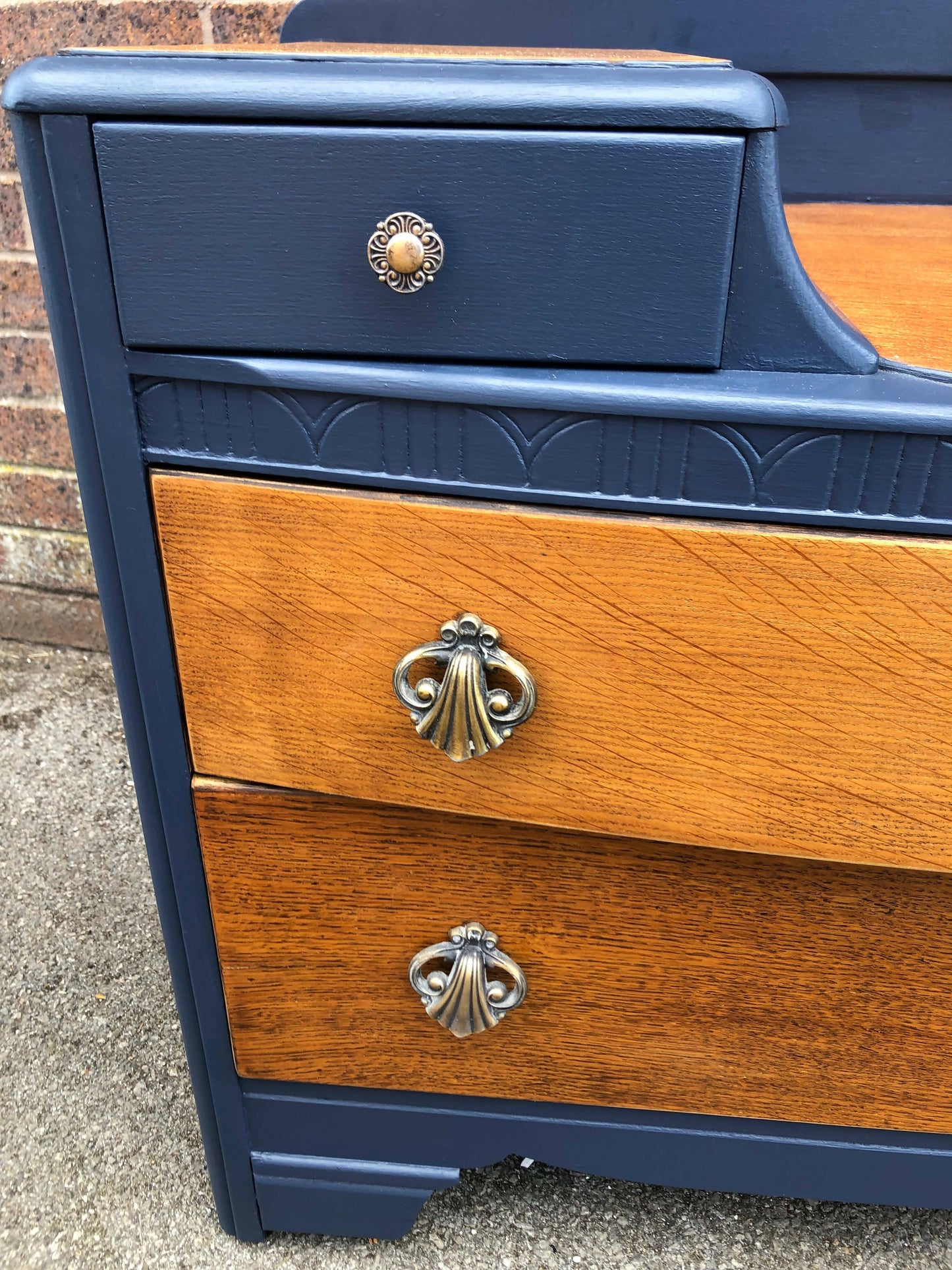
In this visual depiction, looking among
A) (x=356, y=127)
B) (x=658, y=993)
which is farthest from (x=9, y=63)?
(x=658, y=993)

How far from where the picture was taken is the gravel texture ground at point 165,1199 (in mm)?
737

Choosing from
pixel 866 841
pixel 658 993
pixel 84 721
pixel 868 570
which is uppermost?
pixel 868 570

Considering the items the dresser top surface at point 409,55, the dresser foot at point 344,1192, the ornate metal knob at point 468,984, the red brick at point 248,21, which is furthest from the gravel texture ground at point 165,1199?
the red brick at point 248,21

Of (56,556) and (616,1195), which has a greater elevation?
(56,556)

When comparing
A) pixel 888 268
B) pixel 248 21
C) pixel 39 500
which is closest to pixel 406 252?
pixel 888 268

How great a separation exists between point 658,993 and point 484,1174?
1.08 feet

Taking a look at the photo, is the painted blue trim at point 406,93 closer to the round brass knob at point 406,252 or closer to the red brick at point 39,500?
the round brass knob at point 406,252

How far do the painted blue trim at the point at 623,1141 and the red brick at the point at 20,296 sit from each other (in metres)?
1.00

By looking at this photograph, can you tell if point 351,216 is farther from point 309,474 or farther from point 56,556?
point 56,556

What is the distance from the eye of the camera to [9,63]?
1113 millimetres

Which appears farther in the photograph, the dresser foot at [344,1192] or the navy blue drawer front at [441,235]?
the dresser foot at [344,1192]

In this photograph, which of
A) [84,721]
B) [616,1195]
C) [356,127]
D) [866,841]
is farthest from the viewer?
[84,721]

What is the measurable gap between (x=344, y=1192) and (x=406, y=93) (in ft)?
2.29

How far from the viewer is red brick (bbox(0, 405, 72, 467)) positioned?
129cm
